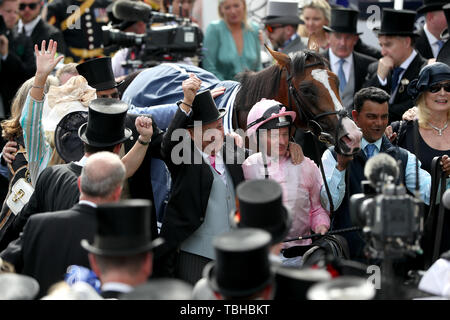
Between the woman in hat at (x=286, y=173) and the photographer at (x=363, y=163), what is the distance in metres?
0.15

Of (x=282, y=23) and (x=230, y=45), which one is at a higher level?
(x=282, y=23)

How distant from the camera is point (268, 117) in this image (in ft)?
16.1

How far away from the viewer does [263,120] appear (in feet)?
16.2

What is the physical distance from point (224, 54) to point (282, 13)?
753 mm

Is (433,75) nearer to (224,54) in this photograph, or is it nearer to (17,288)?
(224,54)

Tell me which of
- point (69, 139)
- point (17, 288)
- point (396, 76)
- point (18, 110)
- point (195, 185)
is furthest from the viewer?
point (396, 76)

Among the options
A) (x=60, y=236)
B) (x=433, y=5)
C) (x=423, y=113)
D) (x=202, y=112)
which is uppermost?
(x=433, y=5)

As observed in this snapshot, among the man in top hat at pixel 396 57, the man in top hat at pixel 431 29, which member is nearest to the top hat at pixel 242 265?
the man in top hat at pixel 396 57

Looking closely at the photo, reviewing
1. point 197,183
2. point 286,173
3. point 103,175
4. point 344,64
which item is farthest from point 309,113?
point 344,64

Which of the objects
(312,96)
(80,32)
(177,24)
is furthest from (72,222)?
(80,32)

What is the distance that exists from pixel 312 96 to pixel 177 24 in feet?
8.11

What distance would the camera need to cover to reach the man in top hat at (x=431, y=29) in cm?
759

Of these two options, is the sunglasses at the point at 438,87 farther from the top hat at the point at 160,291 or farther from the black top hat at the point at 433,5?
the top hat at the point at 160,291

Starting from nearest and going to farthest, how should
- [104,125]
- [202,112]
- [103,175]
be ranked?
→ [103,175] → [104,125] → [202,112]
